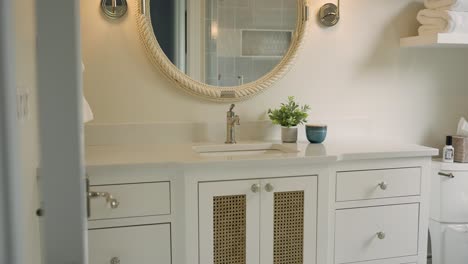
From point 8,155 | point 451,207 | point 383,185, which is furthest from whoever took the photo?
point 451,207

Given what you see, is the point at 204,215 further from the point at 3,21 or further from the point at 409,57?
the point at 409,57

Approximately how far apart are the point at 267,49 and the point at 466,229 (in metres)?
1.32

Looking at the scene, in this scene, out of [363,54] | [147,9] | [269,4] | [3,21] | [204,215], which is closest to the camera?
[3,21]

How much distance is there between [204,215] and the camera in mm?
1783

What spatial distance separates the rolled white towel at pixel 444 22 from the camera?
2.23 m

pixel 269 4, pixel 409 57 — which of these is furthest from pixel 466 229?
pixel 269 4

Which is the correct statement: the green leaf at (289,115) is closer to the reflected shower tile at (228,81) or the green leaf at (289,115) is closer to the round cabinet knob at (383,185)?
the reflected shower tile at (228,81)

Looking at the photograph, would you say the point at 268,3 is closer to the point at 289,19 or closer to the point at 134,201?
the point at 289,19

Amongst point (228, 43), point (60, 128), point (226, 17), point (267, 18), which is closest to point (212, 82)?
point (228, 43)

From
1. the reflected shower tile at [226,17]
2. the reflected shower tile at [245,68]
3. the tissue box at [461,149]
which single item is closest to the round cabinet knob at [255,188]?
the reflected shower tile at [245,68]

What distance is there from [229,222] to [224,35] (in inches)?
35.8

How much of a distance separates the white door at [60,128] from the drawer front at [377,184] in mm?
1420

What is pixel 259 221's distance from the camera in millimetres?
1843

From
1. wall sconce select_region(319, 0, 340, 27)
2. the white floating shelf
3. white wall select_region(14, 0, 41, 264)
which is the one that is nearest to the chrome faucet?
wall sconce select_region(319, 0, 340, 27)
